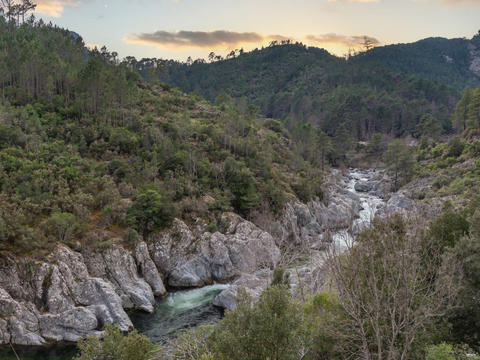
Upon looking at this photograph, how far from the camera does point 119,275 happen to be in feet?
111

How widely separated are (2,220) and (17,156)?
50.0 ft

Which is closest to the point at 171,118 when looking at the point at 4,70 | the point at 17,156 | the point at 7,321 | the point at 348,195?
the point at 4,70

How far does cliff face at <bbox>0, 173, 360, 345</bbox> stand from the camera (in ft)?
88.3

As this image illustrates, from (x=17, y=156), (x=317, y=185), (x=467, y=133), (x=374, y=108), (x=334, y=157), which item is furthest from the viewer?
(x=374, y=108)

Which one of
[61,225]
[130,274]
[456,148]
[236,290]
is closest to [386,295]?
[236,290]

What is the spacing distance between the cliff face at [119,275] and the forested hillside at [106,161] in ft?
7.30

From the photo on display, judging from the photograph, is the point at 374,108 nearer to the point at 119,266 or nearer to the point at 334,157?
the point at 334,157

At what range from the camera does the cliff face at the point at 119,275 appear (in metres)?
26.9

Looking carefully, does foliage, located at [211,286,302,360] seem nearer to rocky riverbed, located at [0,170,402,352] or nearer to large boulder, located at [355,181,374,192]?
rocky riverbed, located at [0,170,402,352]

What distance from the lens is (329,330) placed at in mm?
17109

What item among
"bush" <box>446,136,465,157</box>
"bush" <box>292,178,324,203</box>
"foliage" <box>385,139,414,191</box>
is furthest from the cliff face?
"bush" <box>446,136,465,157</box>

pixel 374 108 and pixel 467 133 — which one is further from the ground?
pixel 374 108

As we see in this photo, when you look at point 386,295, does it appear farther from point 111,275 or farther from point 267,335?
point 111,275

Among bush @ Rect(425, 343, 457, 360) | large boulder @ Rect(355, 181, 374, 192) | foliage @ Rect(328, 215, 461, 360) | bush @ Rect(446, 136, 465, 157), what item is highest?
bush @ Rect(446, 136, 465, 157)
